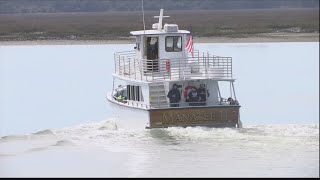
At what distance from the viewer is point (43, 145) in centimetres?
2750

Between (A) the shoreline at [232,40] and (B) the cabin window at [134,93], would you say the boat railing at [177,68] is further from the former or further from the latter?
(A) the shoreline at [232,40]

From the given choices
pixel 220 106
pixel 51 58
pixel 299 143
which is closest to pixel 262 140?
pixel 299 143

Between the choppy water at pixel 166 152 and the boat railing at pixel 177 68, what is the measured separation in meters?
2.17

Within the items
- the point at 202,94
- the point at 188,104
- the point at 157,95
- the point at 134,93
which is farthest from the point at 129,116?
the point at 202,94

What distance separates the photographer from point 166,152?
26297mm

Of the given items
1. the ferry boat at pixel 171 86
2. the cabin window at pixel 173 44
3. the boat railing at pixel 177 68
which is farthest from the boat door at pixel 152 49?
the cabin window at pixel 173 44

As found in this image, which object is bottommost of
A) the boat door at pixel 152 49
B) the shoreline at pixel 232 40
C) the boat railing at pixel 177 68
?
the shoreline at pixel 232 40

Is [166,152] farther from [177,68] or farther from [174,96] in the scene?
[177,68]

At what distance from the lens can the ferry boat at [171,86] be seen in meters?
29.0

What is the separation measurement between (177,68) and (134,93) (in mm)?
1783

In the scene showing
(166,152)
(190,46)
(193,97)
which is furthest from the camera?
(190,46)

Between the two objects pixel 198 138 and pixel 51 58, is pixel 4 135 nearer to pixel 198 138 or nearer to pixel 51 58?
pixel 198 138

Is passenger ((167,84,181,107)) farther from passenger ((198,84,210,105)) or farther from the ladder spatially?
passenger ((198,84,210,105))

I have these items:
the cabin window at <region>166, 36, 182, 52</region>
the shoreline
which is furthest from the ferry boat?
the shoreline
